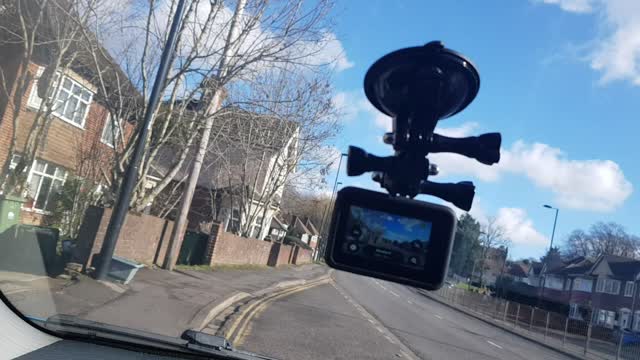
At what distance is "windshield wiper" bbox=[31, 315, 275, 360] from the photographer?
4.64m

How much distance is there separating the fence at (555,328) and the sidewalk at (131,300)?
37.3 ft

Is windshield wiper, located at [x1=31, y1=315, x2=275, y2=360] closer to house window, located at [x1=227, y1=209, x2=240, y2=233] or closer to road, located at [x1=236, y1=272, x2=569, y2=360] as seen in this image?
road, located at [x1=236, y1=272, x2=569, y2=360]

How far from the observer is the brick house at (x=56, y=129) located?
14.8 meters

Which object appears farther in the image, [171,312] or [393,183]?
[171,312]

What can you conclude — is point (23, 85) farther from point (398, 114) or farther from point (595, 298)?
point (595, 298)

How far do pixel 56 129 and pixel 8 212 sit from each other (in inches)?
270

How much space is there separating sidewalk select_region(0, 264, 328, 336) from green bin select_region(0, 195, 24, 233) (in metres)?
2.01

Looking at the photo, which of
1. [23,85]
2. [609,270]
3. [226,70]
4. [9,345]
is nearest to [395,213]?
[9,345]

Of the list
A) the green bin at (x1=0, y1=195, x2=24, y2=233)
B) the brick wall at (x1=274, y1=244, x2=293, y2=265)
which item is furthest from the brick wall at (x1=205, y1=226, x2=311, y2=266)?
the green bin at (x1=0, y1=195, x2=24, y2=233)

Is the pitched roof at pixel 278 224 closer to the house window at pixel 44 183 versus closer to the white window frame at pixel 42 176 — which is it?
the white window frame at pixel 42 176

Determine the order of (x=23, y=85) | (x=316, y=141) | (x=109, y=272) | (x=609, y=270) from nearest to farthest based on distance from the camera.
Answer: (x=109, y=272) → (x=23, y=85) → (x=316, y=141) → (x=609, y=270)

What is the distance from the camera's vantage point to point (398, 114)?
2.92m

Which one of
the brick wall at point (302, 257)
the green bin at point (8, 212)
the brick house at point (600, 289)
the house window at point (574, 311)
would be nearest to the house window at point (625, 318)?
the brick house at point (600, 289)

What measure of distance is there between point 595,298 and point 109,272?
30.5 meters
